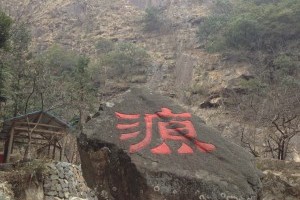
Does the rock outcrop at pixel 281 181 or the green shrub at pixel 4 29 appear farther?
the green shrub at pixel 4 29

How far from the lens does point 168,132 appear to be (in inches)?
151

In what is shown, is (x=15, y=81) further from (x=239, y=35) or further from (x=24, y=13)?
(x=24, y=13)

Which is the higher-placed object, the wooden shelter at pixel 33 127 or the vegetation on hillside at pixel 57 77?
the vegetation on hillside at pixel 57 77

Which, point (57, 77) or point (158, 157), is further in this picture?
point (57, 77)

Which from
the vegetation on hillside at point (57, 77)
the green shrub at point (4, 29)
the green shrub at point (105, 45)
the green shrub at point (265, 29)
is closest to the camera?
the green shrub at point (4, 29)

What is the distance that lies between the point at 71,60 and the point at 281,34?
44.7ft

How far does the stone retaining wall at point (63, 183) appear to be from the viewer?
1101 cm

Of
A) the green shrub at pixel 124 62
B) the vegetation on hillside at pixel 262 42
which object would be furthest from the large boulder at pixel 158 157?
the green shrub at pixel 124 62

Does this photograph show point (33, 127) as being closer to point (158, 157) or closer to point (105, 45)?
point (158, 157)

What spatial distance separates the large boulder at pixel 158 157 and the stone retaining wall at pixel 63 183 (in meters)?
7.35

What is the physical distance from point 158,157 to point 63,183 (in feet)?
28.2

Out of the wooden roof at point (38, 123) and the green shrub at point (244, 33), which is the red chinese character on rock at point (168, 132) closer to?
the wooden roof at point (38, 123)

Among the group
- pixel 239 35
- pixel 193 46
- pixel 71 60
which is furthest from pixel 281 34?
pixel 71 60

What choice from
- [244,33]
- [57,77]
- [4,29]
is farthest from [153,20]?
[4,29]
